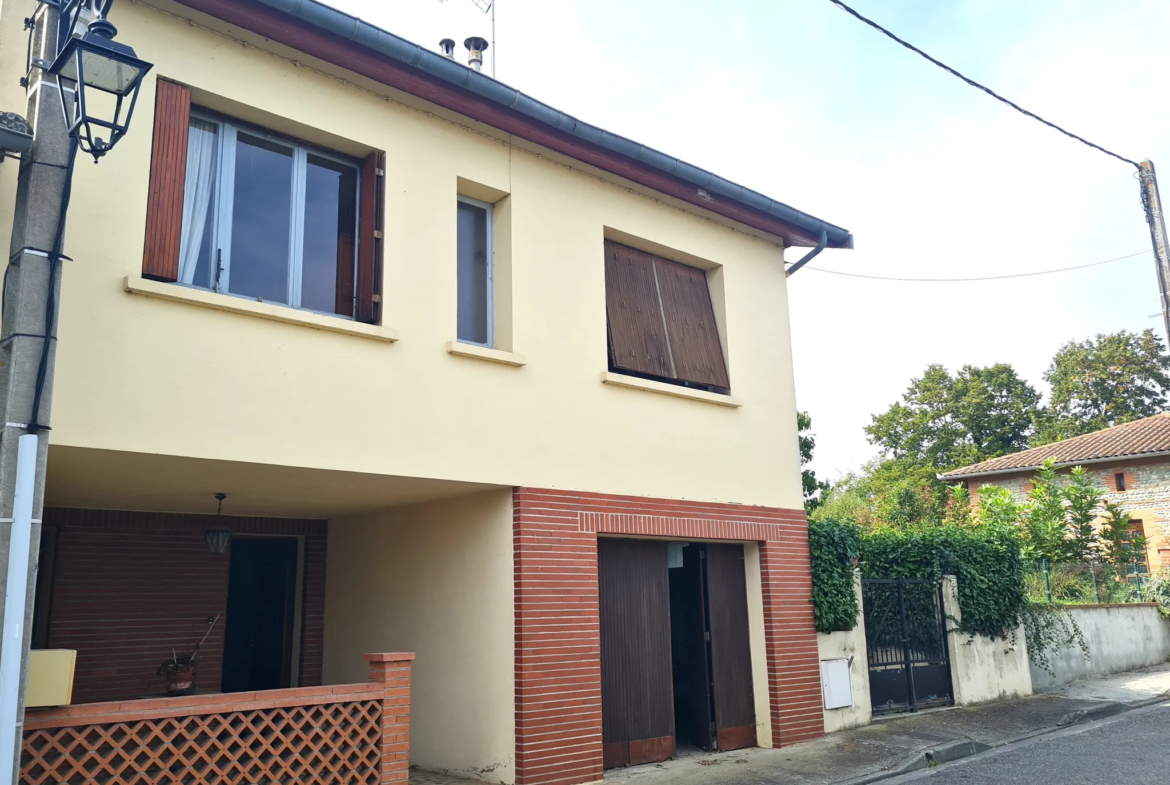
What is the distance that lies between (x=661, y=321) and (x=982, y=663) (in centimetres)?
725

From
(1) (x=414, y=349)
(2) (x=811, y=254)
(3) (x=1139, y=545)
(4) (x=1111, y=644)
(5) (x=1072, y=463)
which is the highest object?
(2) (x=811, y=254)

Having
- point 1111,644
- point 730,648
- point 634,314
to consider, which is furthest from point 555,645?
point 1111,644

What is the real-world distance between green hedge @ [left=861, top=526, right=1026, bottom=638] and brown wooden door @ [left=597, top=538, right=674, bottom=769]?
403 centimetres

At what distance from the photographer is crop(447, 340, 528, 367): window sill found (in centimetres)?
752

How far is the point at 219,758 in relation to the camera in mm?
6105

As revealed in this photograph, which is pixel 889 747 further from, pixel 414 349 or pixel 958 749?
pixel 414 349

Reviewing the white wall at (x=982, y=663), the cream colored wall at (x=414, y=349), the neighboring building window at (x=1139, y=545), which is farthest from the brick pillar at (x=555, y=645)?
the neighboring building window at (x=1139, y=545)

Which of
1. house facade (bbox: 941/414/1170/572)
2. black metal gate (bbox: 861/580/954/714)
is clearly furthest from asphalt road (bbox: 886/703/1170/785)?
house facade (bbox: 941/414/1170/572)

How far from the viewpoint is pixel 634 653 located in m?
8.74

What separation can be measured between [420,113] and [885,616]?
8.62 metres

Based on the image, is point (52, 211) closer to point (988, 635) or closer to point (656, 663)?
point (656, 663)

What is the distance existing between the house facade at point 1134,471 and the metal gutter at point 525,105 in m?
17.7


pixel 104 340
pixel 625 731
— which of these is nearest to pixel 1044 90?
pixel 625 731

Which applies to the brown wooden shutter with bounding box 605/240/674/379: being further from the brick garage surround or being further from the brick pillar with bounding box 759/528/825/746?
the brick pillar with bounding box 759/528/825/746
